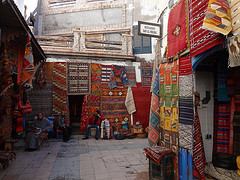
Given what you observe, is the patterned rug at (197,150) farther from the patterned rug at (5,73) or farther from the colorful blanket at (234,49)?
the patterned rug at (5,73)

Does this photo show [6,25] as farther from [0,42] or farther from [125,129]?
[125,129]

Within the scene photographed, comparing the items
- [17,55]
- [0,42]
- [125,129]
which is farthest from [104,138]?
[0,42]

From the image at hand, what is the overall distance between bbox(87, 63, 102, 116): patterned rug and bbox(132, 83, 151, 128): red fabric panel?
6.41 feet

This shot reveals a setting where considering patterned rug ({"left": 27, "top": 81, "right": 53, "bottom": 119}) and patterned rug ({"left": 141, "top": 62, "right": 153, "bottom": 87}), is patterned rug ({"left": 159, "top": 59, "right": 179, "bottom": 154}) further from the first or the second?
patterned rug ({"left": 27, "top": 81, "right": 53, "bottom": 119})

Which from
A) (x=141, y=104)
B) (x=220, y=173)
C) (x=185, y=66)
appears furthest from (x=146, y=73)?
(x=220, y=173)

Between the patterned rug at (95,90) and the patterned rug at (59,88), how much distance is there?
124 centimetres

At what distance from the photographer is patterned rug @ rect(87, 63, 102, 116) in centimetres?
873

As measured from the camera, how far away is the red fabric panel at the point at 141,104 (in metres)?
9.29

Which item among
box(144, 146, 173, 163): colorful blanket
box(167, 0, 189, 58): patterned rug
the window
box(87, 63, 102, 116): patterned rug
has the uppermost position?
the window

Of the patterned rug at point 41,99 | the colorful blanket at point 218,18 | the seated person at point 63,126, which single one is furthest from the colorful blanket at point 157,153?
the patterned rug at point 41,99

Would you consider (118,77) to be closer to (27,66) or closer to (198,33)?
(27,66)

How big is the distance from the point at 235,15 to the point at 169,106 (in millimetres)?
2170

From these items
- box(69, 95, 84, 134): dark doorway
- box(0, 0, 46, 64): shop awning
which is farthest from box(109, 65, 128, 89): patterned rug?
box(0, 0, 46, 64): shop awning

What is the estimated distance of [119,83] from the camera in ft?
29.9
